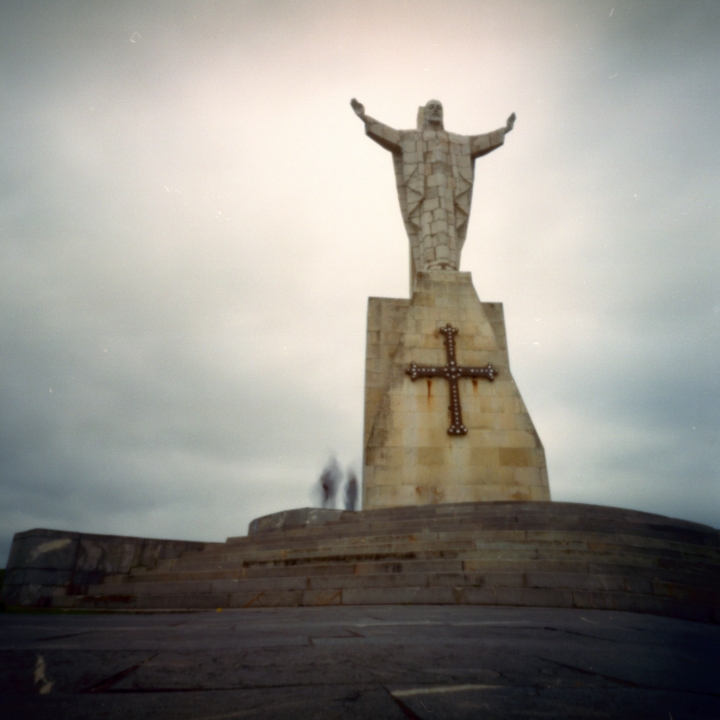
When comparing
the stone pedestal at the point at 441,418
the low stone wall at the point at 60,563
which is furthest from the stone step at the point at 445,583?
the stone pedestal at the point at 441,418

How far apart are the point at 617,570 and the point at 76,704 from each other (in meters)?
5.00

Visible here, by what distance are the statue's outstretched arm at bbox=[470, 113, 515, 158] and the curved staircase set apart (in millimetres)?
11372

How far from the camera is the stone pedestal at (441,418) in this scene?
34.3 ft

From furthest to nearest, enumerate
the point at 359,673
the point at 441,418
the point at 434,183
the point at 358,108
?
1. the point at 358,108
2. the point at 434,183
3. the point at 441,418
4. the point at 359,673

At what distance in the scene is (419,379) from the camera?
11617mm

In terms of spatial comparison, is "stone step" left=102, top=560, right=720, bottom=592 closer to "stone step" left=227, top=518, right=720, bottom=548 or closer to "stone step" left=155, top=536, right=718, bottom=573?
"stone step" left=155, top=536, right=718, bottom=573

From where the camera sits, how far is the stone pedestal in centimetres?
1047

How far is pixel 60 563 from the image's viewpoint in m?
7.07

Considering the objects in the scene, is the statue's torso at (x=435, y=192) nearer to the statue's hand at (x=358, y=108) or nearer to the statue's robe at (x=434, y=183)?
the statue's robe at (x=434, y=183)

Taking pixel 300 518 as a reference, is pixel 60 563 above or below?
below

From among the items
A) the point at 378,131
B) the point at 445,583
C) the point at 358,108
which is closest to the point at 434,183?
the point at 378,131

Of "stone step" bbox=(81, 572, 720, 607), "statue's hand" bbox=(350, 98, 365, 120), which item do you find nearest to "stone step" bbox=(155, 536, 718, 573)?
"stone step" bbox=(81, 572, 720, 607)

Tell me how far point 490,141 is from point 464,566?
44.4 feet

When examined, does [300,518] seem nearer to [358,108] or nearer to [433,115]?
[358,108]
